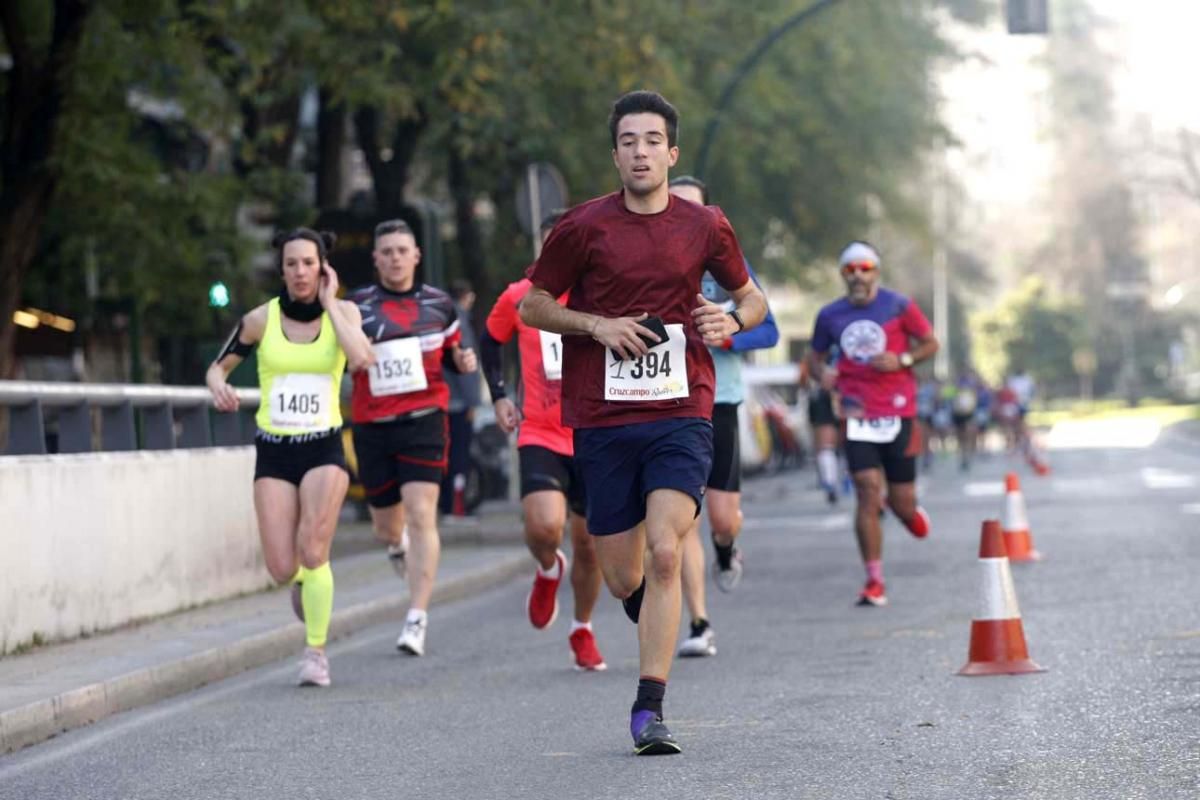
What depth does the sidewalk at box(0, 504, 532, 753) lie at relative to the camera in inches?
374

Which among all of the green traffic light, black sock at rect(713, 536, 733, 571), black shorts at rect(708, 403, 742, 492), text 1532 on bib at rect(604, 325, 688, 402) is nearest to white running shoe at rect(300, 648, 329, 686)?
black shorts at rect(708, 403, 742, 492)

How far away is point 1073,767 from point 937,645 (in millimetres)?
3913

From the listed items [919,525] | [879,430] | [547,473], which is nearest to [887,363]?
[879,430]

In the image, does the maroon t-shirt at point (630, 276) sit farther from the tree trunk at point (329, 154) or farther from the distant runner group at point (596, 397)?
the tree trunk at point (329, 154)

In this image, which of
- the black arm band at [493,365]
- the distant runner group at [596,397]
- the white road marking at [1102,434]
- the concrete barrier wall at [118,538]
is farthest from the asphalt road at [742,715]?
the white road marking at [1102,434]

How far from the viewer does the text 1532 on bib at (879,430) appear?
13.5 metres

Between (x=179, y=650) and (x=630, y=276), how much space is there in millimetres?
4350

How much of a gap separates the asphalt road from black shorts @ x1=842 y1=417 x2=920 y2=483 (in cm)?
76

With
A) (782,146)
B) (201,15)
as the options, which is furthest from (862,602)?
(782,146)

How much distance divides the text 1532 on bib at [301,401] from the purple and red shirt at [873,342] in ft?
12.5

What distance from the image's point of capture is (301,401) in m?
10.5

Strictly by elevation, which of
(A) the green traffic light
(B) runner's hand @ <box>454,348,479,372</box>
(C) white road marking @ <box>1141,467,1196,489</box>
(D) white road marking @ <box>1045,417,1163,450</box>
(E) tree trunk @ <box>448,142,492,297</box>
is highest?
(E) tree trunk @ <box>448,142,492,297</box>

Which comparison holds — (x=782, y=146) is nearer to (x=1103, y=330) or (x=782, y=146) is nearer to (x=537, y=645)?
(x=537, y=645)

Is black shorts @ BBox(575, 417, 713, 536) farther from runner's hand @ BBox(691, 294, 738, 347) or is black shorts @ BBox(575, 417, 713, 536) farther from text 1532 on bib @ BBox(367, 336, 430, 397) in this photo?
text 1532 on bib @ BBox(367, 336, 430, 397)
